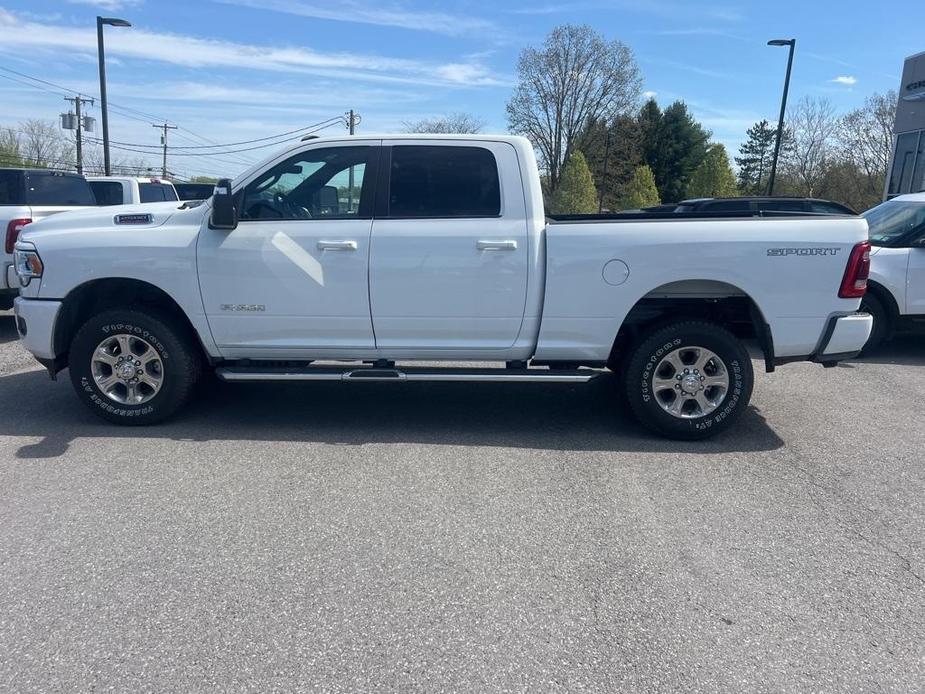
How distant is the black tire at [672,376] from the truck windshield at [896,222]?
15.0 ft

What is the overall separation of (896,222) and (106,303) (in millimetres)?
8700

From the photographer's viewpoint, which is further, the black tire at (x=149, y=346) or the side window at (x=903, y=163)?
the side window at (x=903, y=163)

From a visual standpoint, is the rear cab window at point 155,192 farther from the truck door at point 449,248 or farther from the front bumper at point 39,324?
the truck door at point 449,248

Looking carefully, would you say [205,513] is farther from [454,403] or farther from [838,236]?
[838,236]

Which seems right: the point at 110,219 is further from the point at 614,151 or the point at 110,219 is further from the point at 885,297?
the point at 614,151

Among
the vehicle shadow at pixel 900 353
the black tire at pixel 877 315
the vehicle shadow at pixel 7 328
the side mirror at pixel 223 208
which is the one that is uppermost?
the side mirror at pixel 223 208

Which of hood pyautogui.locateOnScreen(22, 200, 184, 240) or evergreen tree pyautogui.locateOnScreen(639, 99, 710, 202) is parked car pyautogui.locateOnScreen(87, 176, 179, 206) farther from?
evergreen tree pyautogui.locateOnScreen(639, 99, 710, 202)

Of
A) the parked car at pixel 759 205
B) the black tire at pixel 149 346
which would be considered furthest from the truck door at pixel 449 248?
the parked car at pixel 759 205

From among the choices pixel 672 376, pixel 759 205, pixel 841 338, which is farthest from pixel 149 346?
pixel 759 205

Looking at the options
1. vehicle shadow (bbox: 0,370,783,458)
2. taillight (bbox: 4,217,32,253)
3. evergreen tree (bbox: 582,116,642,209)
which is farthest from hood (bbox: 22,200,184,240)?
evergreen tree (bbox: 582,116,642,209)

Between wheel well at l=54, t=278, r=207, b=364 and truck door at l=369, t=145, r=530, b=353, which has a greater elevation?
truck door at l=369, t=145, r=530, b=353

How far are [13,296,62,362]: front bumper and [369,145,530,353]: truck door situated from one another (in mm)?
2368

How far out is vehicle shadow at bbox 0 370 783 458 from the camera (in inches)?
216

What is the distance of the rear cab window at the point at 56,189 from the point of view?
9.68m
